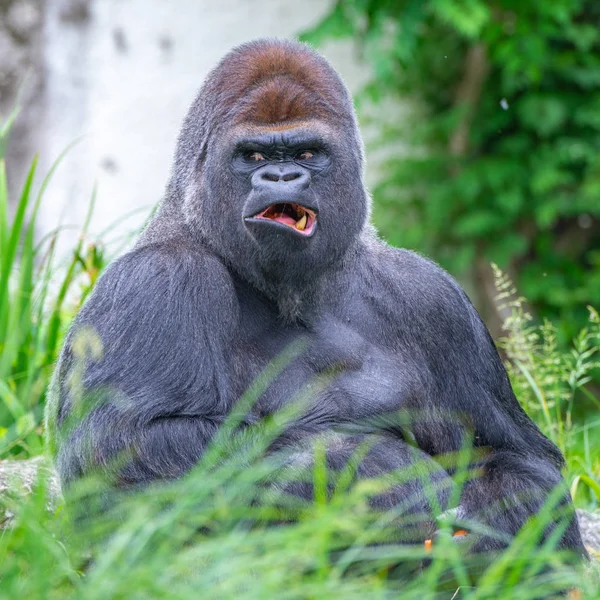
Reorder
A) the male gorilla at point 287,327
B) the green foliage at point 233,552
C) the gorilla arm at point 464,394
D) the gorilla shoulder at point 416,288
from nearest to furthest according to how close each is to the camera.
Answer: the green foliage at point 233,552 < the male gorilla at point 287,327 < the gorilla arm at point 464,394 < the gorilla shoulder at point 416,288

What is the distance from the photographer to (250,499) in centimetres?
272

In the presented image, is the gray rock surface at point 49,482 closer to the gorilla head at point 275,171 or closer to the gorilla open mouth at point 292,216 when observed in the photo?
the gorilla head at point 275,171

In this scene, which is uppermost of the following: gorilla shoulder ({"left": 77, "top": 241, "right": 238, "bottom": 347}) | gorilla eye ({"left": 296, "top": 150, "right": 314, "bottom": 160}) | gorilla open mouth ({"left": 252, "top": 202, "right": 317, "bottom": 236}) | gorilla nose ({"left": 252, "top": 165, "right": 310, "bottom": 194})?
gorilla eye ({"left": 296, "top": 150, "right": 314, "bottom": 160})

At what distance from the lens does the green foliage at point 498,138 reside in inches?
270

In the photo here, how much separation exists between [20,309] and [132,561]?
2.44 m

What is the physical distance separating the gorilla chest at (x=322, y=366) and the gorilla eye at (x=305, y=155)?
48 cm

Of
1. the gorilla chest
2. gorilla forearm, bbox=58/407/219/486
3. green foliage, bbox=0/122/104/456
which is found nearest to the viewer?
gorilla forearm, bbox=58/407/219/486

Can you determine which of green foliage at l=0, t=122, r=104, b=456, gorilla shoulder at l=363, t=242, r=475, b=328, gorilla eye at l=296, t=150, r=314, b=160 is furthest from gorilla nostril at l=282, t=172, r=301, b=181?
green foliage at l=0, t=122, r=104, b=456

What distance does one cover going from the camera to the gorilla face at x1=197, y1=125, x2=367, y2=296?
118 inches

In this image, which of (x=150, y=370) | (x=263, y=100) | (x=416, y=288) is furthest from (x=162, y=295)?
(x=416, y=288)

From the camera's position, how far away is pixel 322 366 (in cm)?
320

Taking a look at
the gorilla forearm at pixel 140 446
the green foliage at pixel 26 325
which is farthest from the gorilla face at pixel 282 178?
the green foliage at pixel 26 325

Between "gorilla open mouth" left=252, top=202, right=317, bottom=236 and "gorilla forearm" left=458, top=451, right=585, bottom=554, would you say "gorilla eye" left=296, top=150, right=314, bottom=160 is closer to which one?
"gorilla open mouth" left=252, top=202, right=317, bottom=236

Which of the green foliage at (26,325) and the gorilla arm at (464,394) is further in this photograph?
the green foliage at (26,325)
